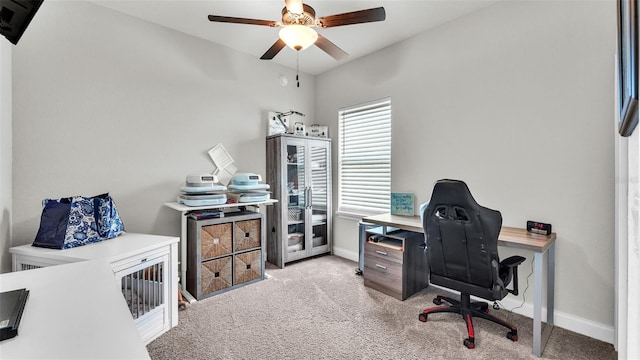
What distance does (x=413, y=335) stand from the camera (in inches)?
81.6

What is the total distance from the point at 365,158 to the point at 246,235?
1.80 meters

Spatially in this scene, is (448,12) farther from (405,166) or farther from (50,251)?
(50,251)

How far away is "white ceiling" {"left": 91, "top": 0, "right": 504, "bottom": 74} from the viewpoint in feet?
8.30

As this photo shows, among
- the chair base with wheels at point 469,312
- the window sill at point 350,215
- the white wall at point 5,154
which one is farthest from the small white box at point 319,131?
the white wall at point 5,154

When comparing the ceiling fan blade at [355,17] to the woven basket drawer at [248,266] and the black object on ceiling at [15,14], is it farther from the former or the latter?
the woven basket drawer at [248,266]

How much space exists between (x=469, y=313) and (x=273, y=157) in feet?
8.81

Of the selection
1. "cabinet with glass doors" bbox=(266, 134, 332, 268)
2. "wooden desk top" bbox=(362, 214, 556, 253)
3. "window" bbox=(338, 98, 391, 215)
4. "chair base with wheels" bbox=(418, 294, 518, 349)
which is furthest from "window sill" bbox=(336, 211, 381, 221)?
"chair base with wheels" bbox=(418, 294, 518, 349)

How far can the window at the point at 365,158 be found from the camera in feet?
11.5

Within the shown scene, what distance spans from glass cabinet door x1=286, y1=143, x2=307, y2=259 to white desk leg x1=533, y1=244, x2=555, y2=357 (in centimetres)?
252

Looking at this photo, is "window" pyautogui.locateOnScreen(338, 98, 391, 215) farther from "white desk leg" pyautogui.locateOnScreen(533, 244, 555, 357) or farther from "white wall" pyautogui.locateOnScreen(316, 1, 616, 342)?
"white desk leg" pyautogui.locateOnScreen(533, 244, 555, 357)

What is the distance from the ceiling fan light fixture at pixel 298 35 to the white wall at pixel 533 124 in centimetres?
152

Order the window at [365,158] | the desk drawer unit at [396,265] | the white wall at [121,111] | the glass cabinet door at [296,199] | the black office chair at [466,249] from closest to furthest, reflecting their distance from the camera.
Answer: the black office chair at [466,249] → the white wall at [121,111] → the desk drawer unit at [396,265] → the window at [365,158] → the glass cabinet door at [296,199]

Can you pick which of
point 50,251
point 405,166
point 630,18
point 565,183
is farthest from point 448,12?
point 50,251

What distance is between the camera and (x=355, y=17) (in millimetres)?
2018
